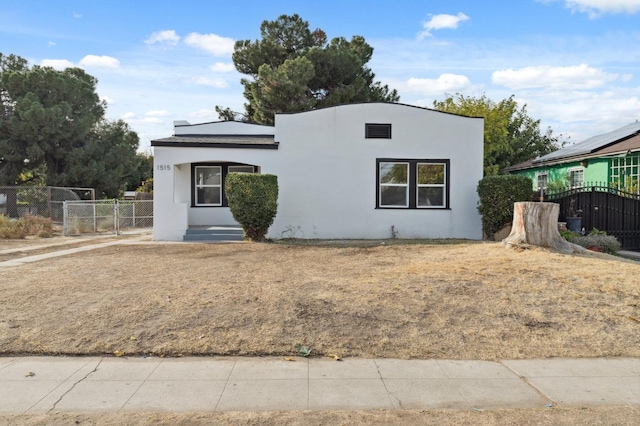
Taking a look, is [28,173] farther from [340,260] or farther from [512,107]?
[512,107]

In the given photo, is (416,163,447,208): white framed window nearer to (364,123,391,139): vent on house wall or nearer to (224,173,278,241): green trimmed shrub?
(364,123,391,139): vent on house wall

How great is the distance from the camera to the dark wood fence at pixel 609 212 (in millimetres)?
14555

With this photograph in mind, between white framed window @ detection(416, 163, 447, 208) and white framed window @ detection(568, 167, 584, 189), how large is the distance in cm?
871

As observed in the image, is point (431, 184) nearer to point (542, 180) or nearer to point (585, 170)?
point (585, 170)

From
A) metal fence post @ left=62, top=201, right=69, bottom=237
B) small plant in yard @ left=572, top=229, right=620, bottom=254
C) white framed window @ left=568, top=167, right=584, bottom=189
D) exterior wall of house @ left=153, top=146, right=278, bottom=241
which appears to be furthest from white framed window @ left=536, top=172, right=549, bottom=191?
metal fence post @ left=62, top=201, right=69, bottom=237

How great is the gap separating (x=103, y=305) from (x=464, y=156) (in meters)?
12.1

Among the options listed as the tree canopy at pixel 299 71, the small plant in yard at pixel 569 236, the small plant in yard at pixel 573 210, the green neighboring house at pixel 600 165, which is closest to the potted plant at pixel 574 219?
the small plant in yard at pixel 573 210

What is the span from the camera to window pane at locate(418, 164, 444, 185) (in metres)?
15.2

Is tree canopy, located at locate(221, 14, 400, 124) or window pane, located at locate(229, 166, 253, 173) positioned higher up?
tree canopy, located at locate(221, 14, 400, 124)

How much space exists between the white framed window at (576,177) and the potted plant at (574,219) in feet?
20.9

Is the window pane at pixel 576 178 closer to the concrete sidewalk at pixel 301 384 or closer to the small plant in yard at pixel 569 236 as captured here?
the small plant in yard at pixel 569 236

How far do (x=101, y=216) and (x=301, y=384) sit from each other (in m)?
16.9

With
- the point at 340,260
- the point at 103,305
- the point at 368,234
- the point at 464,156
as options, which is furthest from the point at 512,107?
the point at 103,305

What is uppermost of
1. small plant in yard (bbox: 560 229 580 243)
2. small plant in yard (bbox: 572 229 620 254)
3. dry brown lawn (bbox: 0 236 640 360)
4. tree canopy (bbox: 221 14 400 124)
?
tree canopy (bbox: 221 14 400 124)
